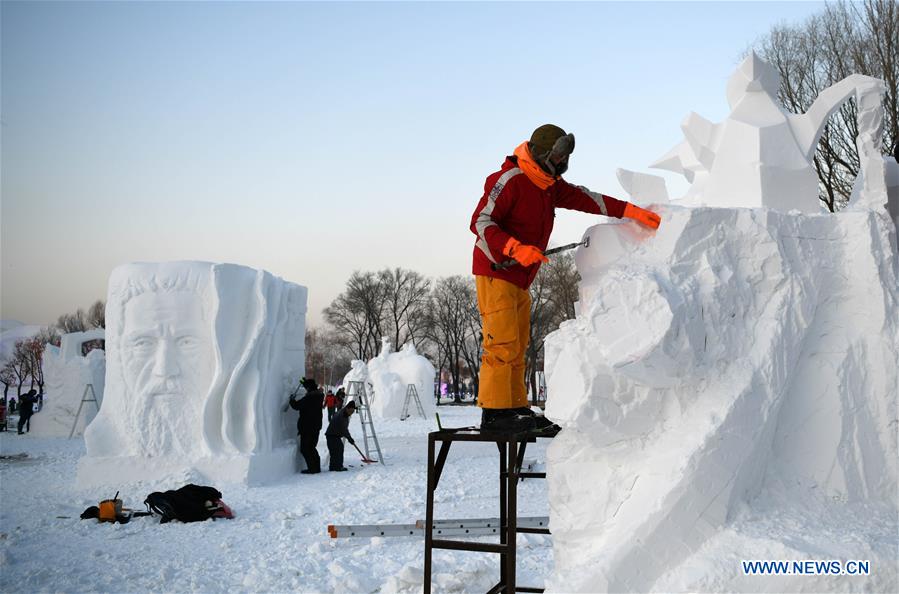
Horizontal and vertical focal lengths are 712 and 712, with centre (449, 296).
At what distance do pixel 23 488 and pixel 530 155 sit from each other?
882cm

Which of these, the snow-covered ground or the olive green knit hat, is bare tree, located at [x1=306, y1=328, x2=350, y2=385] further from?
the olive green knit hat

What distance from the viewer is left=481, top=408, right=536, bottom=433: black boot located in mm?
3164

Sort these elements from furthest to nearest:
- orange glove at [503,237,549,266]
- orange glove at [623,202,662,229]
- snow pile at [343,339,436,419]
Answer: snow pile at [343,339,436,419]
orange glove at [623,202,662,229]
orange glove at [503,237,549,266]

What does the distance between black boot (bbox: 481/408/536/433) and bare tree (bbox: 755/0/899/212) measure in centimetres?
1139

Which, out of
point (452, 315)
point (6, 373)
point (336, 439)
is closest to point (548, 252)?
point (336, 439)

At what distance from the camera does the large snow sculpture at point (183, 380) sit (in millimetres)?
9172

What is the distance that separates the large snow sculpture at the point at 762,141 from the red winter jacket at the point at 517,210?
1.08 metres

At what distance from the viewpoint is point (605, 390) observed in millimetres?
2746

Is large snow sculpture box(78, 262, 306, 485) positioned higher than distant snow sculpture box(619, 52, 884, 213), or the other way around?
distant snow sculpture box(619, 52, 884, 213)

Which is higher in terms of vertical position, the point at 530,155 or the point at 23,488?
the point at 530,155

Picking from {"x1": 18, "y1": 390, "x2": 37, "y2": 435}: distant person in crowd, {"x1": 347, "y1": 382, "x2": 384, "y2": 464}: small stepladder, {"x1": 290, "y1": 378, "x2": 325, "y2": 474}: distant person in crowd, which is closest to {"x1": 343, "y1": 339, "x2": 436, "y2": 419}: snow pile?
{"x1": 347, "y1": 382, "x2": 384, "y2": 464}: small stepladder

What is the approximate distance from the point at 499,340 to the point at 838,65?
→ 1350 cm

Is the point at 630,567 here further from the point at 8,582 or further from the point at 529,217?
the point at 8,582

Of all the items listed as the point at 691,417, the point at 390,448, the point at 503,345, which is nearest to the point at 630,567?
the point at 691,417
